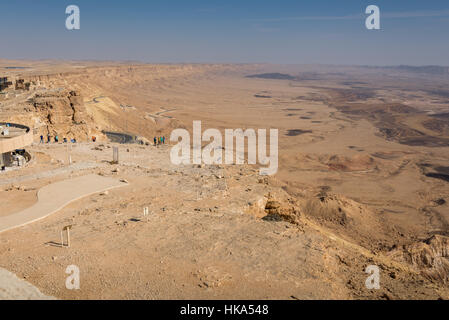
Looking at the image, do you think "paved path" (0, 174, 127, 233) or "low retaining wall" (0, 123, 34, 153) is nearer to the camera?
"paved path" (0, 174, 127, 233)

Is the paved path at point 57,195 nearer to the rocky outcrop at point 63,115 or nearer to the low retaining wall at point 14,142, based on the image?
the low retaining wall at point 14,142

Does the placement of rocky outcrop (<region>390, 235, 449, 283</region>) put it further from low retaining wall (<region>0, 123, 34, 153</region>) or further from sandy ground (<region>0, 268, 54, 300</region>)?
low retaining wall (<region>0, 123, 34, 153</region>)

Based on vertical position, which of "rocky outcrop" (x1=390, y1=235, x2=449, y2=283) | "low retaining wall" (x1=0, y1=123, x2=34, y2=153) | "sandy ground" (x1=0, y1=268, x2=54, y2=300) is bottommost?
"rocky outcrop" (x1=390, y1=235, x2=449, y2=283)

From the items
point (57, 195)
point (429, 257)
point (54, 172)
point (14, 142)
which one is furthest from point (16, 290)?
point (429, 257)

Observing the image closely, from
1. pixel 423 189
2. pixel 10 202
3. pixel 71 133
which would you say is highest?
pixel 71 133

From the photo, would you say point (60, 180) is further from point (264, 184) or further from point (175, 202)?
point (264, 184)

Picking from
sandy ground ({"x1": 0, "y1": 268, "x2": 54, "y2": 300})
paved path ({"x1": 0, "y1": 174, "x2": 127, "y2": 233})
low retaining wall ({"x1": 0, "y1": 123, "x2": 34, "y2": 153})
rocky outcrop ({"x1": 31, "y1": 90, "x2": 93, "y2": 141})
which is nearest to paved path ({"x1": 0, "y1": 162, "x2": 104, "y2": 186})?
paved path ({"x1": 0, "y1": 174, "x2": 127, "y2": 233})
